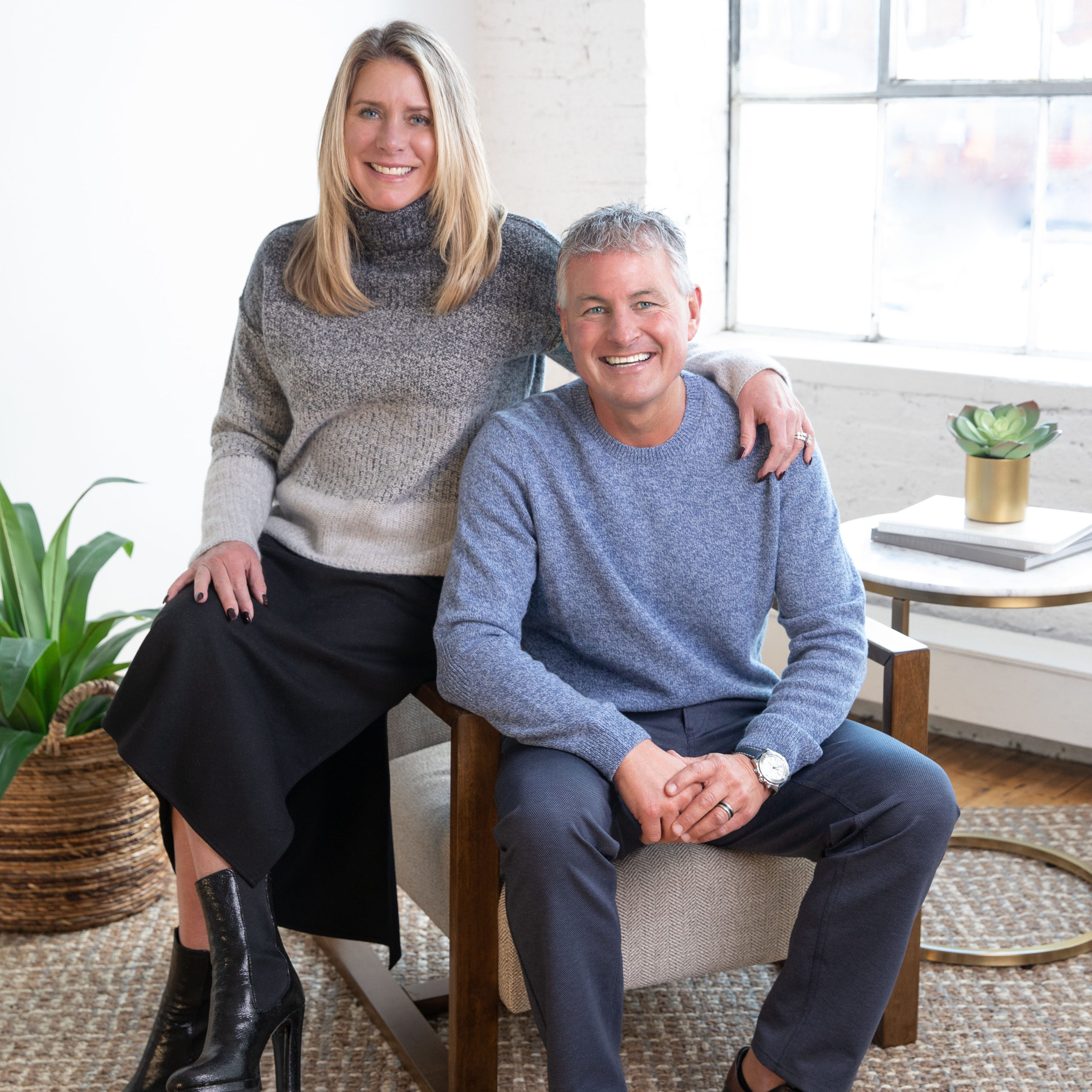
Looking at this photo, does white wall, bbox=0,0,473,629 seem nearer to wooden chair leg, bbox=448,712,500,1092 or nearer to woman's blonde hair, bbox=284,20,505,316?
woman's blonde hair, bbox=284,20,505,316

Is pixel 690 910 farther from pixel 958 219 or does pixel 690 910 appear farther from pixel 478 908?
pixel 958 219

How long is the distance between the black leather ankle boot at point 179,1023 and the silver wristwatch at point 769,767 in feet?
2.57

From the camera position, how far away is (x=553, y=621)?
5.96 ft

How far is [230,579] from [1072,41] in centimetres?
230

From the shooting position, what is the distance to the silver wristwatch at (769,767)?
1639mm

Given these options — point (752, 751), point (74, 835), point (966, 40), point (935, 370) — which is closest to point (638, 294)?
point (752, 751)

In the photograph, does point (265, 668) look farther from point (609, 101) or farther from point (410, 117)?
point (609, 101)

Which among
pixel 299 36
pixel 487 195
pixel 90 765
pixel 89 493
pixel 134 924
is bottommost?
pixel 134 924

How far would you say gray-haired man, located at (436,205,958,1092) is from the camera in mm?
1559

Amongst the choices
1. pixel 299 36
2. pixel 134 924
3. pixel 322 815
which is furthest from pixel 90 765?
pixel 299 36

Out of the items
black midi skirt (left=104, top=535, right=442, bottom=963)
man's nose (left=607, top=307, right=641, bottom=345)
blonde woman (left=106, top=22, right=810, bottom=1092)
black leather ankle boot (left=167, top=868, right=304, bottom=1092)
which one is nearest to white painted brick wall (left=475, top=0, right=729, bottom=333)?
blonde woman (left=106, top=22, right=810, bottom=1092)

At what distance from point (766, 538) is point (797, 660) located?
0.17m

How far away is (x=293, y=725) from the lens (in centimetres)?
177

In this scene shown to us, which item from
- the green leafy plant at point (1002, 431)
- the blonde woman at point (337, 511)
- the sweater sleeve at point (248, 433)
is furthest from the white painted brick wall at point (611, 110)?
the sweater sleeve at point (248, 433)
